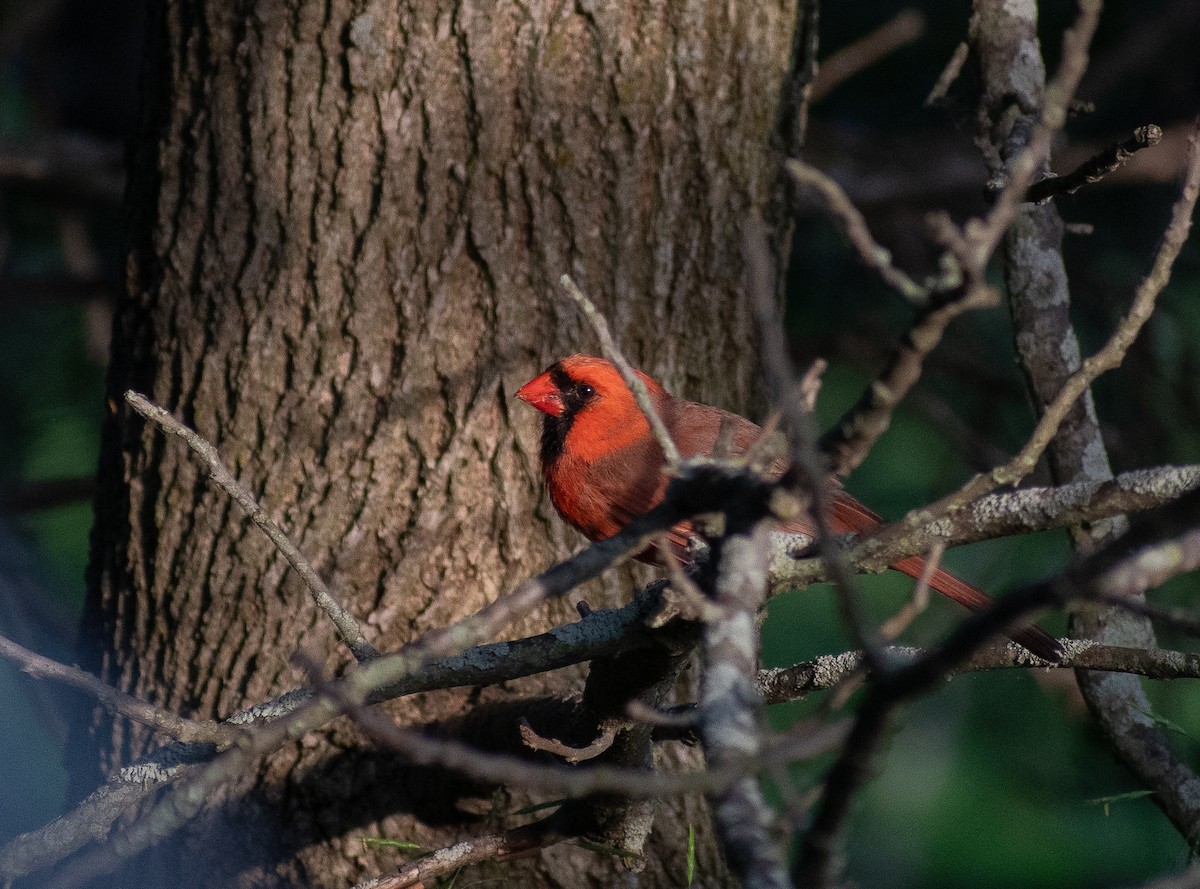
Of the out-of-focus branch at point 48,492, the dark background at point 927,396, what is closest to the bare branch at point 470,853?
the dark background at point 927,396

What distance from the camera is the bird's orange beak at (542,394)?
8.50 ft

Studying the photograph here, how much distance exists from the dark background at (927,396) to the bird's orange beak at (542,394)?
5.06ft

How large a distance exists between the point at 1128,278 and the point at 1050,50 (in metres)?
0.86

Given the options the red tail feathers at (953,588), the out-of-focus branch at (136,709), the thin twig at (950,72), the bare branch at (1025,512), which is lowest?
the red tail feathers at (953,588)

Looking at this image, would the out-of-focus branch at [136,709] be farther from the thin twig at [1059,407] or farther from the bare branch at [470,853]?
the thin twig at [1059,407]

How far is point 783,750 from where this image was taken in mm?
1021

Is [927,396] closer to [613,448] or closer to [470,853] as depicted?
[613,448]

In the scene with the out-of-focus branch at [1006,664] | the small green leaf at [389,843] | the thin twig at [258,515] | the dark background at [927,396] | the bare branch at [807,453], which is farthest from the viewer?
the dark background at [927,396]

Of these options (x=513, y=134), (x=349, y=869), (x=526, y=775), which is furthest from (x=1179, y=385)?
(x=526, y=775)

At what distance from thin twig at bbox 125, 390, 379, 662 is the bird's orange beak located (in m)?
0.93

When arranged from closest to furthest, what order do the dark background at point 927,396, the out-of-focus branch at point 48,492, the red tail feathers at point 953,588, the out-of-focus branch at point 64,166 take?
the red tail feathers at point 953,588, the out-of-focus branch at point 48,492, the dark background at point 927,396, the out-of-focus branch at point 64,166

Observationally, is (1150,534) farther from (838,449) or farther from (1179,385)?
(1179,385)

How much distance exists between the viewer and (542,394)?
265cm

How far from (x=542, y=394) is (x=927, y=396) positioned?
206 centimetres
